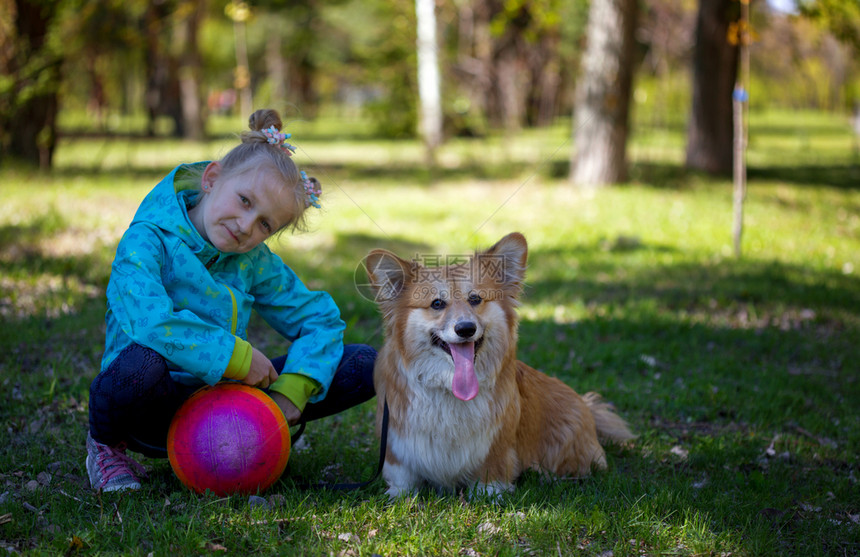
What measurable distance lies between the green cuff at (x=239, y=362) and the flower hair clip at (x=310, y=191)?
0.76 m

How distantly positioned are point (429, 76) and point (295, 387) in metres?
12.4

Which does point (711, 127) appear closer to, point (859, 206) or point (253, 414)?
point (859, 206)

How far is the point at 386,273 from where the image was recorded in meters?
3.39

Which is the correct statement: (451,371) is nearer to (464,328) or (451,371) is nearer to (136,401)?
(464,328)

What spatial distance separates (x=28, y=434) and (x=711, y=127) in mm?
13656

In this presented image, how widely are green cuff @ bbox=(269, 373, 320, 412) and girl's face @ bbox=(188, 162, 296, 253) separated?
661 mm

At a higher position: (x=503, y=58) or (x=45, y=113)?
(x=503, y=58)

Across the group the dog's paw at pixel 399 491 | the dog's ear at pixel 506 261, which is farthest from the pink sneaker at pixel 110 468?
the dog's ear at pixel 506 261

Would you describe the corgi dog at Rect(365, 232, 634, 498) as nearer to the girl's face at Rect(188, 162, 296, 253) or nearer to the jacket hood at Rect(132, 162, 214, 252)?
the girl's face at Rect(188, 162, 296, 253)

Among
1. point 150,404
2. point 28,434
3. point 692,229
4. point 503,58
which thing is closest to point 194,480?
point 150,404

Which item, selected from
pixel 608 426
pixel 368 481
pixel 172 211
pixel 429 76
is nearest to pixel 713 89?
pixel 429 76

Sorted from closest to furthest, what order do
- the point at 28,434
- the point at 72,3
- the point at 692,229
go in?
1. the point at 28,434
2. the point at 692,229
3. the point at 72,3

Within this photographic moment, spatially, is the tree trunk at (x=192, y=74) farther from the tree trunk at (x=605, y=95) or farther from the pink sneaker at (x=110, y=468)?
the pink sneaker at (x=110, y=468)

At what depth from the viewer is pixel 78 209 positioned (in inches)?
359
